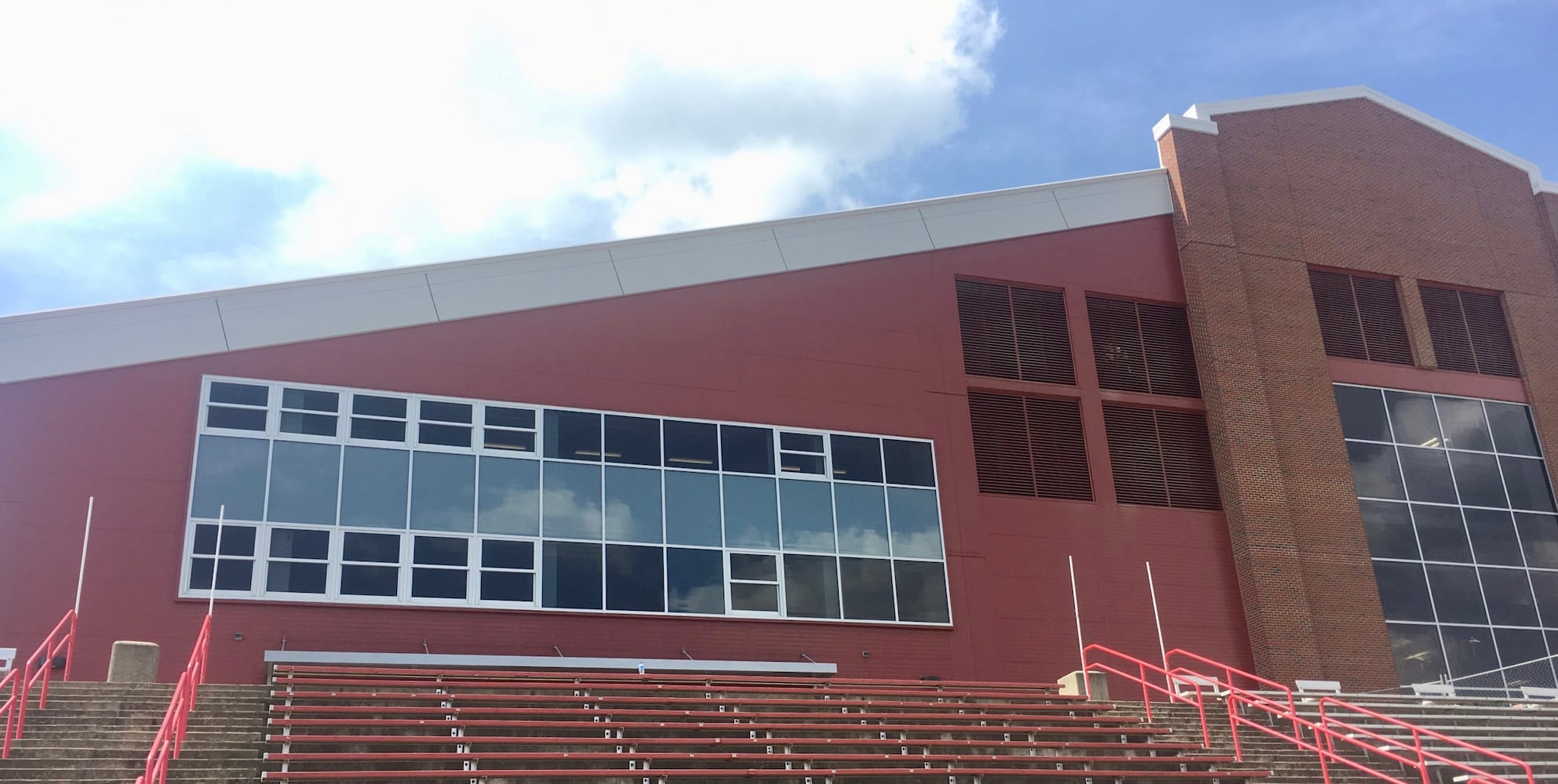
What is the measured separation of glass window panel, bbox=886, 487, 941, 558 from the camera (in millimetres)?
22547

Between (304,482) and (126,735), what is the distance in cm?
599

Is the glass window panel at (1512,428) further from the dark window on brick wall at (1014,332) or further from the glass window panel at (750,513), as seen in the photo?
the glass window panel at (750,513)

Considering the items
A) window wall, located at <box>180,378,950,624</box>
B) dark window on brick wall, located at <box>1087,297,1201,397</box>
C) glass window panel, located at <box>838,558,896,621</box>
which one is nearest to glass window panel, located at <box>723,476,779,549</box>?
window wall, located at <box>180,378,950,624</box>

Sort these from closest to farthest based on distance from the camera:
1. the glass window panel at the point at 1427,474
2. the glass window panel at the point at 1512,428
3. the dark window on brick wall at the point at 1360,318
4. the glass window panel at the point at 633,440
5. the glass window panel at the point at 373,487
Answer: the glass window panel at the point at 373,487, the glass window panel at the point at 633,440, the glass window panel at the point at 1427,474, the dark window on brick wall at the point at 1360,318, the glass window panel at the point at 1512,428

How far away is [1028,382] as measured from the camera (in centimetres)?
2484

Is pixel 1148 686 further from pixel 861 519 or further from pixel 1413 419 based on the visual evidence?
pixel 1413 419

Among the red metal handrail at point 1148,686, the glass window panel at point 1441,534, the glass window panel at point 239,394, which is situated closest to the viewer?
the red metal handrail at point 1148,686

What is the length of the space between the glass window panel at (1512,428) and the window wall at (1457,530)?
0.08ft

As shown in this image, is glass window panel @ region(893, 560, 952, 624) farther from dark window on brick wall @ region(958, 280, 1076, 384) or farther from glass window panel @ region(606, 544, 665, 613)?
glass window panel @ region(606, 544, 665, 613)

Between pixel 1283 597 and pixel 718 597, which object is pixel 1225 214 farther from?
pixel 718 597

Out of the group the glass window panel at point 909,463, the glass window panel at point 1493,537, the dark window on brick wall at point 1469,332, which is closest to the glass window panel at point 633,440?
the glass window panel at point 909,463

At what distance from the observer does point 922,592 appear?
73.0 ft

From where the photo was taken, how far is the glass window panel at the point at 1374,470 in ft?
85.7

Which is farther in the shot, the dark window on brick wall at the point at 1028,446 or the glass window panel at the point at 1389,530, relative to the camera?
the glass window panel at the point at 1389,530
